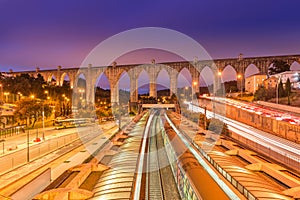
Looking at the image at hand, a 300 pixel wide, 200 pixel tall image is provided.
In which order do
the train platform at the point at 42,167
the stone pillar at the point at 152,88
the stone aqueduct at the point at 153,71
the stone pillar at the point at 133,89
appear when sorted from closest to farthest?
the train platform at the point at 42,167, the stone aqueduct at the point at 153,71, the stone pillar at the point at 133,89, the stone pillar at the point at 152,88

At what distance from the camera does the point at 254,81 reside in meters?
51.9

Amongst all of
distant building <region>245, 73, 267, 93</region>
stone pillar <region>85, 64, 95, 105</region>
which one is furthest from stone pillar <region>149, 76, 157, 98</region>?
distant building <region>245, 73, 267, 93</region>

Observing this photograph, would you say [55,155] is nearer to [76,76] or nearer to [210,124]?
[210,124]

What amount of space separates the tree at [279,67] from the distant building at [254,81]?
569 centimetres

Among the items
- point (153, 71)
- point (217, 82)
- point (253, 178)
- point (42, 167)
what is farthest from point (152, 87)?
point (253, 178)

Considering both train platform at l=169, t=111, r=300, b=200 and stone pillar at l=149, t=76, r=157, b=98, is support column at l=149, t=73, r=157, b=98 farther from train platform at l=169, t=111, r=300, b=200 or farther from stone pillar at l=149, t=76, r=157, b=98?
train platform at l=169, t=111, r=300, b=200

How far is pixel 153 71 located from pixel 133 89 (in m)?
7.26

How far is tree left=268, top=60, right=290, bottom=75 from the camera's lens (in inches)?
2143

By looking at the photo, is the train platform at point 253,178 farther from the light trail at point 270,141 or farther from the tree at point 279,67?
the tree at point 279,67

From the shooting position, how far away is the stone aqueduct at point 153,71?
58.6 metres

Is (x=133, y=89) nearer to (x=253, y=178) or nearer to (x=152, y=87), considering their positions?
(x=152, y=87)

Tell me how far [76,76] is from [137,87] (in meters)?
21.5

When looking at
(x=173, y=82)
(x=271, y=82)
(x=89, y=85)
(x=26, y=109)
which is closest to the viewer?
(x=26, y=109)

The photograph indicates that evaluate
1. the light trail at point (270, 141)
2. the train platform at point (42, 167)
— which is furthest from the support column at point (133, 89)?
the train platform at point (42, 167)
